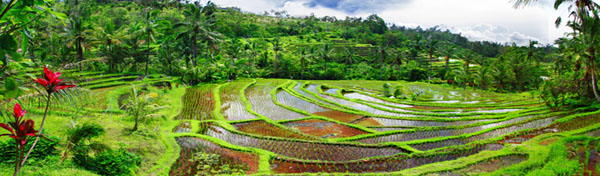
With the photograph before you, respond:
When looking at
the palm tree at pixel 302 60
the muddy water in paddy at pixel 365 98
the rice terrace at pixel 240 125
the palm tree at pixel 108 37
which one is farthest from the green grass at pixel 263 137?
the palm tree at pixel 302 60

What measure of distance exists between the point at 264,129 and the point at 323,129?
95.4 inches

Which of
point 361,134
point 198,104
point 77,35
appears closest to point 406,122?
point 361,134

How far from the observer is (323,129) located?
12.4 metres

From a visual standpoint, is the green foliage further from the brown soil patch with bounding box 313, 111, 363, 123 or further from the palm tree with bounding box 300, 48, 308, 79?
the palm tree with bounding box 300, 48, 308, 79

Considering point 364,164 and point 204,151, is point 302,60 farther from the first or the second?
point 364,164

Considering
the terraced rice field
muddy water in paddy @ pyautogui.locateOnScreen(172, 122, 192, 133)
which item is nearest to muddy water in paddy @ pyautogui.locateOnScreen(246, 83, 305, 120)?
the terraced rice field

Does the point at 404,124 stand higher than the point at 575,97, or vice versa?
the point at 575,97

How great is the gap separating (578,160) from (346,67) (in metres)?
34.9

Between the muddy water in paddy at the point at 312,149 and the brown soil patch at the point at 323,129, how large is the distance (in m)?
1.50

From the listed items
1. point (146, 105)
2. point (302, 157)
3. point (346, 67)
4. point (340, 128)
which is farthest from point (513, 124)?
point (346, 67)

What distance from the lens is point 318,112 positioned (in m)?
15.8

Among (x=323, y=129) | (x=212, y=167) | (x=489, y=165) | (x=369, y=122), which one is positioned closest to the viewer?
(x=489, y=165)

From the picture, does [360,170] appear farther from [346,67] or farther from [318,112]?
[346,67]

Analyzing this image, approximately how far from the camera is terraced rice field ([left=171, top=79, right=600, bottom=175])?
7.96 meters
